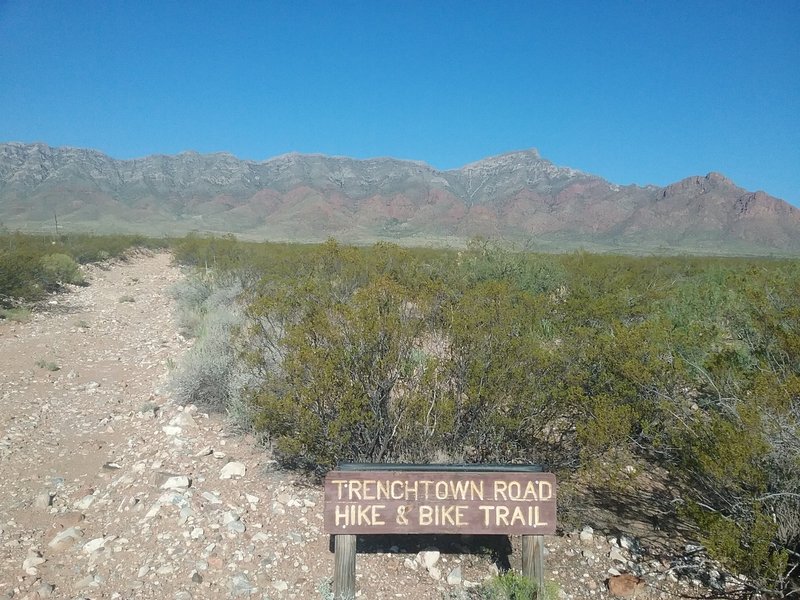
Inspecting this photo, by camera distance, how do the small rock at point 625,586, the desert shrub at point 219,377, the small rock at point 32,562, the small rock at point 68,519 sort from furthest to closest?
the desert shrub at point 219,377 < the small rock at point 68,519 < the small rock at point 32,562 < the small rock at point 625,586

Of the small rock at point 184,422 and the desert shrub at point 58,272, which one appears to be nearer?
the small rock at point 184,422

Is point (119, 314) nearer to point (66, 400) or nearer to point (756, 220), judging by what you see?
point (66, 400)

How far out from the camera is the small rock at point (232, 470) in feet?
18.1

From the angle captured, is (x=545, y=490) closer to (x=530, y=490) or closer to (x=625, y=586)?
(x=530, y=490)

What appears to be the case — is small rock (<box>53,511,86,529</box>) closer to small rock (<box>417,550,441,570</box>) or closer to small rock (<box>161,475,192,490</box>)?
small rock (<box>161,475,192,490</box>)

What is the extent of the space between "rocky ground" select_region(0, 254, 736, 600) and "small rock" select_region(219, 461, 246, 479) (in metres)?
0.01

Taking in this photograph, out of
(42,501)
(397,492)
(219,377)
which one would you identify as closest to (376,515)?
(397,492)

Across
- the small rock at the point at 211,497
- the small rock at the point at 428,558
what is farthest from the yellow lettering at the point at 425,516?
the small rock at the point at 211,497

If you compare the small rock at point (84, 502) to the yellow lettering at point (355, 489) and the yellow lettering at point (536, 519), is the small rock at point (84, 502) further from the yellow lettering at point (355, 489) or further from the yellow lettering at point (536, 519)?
the yellow lettering at point (536, 519)

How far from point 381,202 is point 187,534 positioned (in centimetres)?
14719

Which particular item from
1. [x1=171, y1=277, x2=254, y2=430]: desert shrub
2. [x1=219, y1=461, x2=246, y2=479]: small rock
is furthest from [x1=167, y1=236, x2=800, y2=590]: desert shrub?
[x1=219, y1=461, x2=246, y2=479]: small rock

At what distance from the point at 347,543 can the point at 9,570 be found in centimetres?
265

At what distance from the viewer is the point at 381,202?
14900cm

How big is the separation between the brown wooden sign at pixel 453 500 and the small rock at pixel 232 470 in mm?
2272
